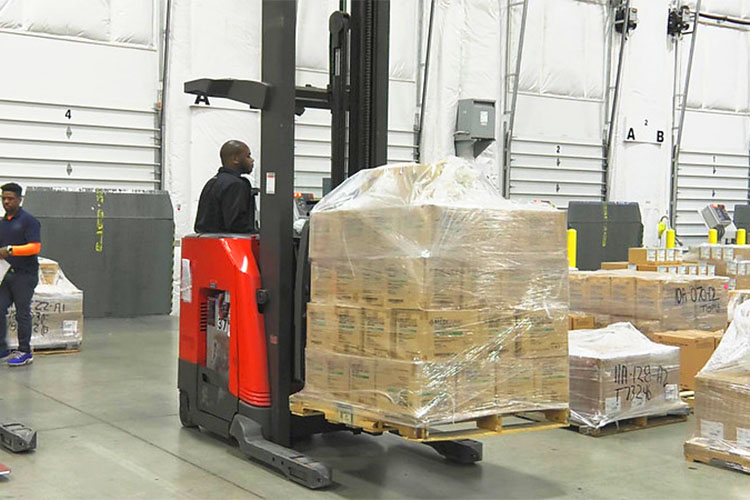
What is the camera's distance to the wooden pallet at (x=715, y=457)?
5.38 metres

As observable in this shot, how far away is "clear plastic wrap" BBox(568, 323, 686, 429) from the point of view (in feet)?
20.7

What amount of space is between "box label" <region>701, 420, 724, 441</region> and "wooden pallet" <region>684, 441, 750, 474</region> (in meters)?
0.07

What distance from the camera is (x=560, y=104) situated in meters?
16.2

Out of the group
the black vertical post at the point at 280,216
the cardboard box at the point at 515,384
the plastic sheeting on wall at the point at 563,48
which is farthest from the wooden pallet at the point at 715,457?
the plastic sheeting on wall at the point at 563,48

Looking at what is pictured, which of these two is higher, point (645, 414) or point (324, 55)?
point (324, 55)

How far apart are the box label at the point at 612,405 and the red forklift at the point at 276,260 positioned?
132cm

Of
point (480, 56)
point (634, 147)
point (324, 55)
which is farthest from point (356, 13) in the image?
point (634, 147)

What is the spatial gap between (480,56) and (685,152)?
5.36 metres

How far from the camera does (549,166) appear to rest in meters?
16.1

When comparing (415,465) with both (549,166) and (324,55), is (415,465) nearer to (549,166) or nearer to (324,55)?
(324,55)

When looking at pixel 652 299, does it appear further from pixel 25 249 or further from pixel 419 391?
pixel 25 249

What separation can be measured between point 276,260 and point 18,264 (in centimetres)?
375

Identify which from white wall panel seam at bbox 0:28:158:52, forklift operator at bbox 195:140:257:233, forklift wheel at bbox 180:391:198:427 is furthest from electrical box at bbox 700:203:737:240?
forklift wheel at bbox 180:391:198:427

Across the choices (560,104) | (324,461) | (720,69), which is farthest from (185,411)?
(720,69)
